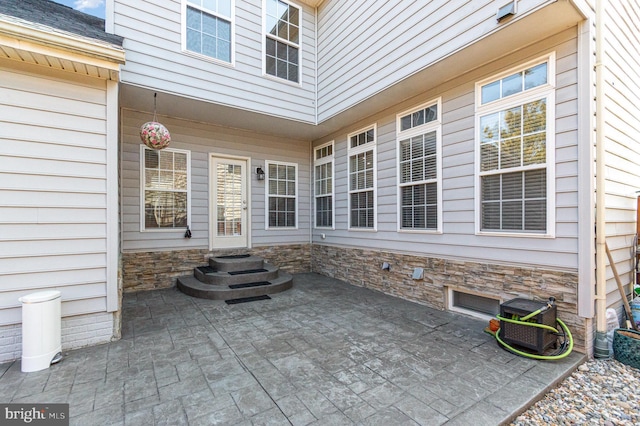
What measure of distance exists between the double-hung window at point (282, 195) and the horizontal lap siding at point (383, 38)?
5.23 feet

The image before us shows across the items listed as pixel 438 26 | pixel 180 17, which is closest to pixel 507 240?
pixel 438 26

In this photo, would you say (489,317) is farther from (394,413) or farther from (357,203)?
(357,203)

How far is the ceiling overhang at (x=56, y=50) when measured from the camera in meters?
2.56

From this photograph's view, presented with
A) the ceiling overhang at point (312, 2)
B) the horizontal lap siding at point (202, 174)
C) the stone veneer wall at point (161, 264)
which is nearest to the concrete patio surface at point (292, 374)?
the stone veneer wall at point (161, 264)

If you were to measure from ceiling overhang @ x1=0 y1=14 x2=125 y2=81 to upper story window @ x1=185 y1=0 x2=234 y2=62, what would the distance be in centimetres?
187

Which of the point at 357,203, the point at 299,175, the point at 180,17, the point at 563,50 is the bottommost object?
the point at 357,203

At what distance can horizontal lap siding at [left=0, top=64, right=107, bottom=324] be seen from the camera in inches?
109

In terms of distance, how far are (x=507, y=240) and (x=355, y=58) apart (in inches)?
145

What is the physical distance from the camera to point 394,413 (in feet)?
6.43

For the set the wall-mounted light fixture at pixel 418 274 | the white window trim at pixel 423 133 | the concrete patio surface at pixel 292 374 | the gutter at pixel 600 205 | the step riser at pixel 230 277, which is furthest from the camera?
the step riser at pixel 230 277

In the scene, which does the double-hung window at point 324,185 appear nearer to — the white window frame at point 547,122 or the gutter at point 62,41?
the white window frame at point 547,122

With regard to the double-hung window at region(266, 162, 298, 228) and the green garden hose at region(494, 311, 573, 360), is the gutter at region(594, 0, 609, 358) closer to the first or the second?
the green garden hose at region(494, 311, 573, 360)

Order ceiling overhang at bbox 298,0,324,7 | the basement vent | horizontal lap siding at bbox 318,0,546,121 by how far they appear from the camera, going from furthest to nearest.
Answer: ceiling overhang at bbox 298,0,324,7 → the basement vent → horizontal lap siding at bbox 318,0,546,121

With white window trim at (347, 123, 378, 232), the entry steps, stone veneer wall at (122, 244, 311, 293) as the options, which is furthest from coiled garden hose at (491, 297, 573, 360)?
stone veneer wall at (122, 244, 311, 293)
